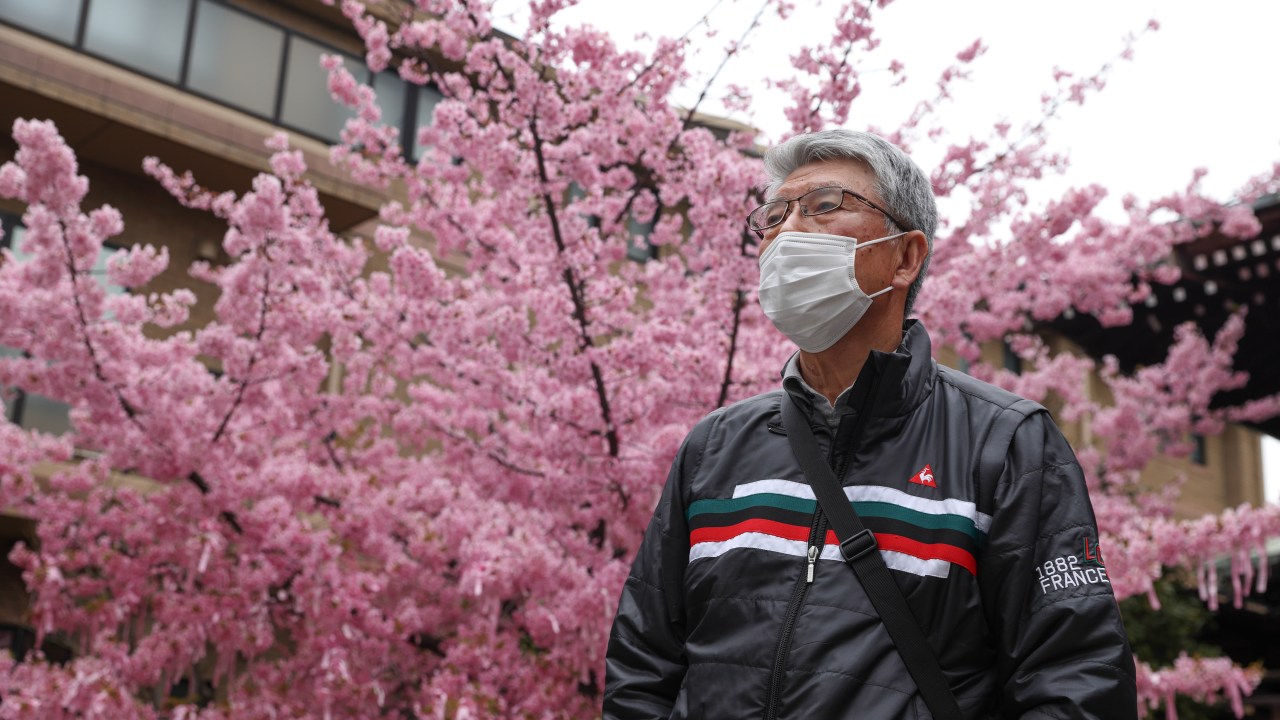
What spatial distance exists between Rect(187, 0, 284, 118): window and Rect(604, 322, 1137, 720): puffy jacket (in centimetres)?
1226

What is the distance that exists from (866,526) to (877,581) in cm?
12

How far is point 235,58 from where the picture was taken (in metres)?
13.1

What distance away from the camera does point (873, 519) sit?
6.84 ft

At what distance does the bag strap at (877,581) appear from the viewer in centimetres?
→ 190

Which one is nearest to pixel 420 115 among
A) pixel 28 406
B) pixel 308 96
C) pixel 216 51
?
pixel 308 96

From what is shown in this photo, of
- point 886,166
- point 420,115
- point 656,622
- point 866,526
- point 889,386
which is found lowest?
point 656,622

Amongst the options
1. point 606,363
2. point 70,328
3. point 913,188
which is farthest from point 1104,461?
point 913,188

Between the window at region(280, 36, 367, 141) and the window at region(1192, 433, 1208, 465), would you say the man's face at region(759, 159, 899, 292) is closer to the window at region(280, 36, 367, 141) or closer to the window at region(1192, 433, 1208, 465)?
the window at region(280, 36, 367, 141)

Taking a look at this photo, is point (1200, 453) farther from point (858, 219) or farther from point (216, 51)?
point (858, 219)

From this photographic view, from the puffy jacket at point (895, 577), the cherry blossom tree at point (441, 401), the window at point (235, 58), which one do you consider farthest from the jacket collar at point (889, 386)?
the window at point (235, 58)

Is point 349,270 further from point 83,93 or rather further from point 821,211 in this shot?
point 821,211

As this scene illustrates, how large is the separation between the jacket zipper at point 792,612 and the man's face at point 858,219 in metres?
0.57

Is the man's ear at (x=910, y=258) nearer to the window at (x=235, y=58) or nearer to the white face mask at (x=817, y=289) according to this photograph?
the white face mask at (x=817, y=289)

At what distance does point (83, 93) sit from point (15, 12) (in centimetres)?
149
